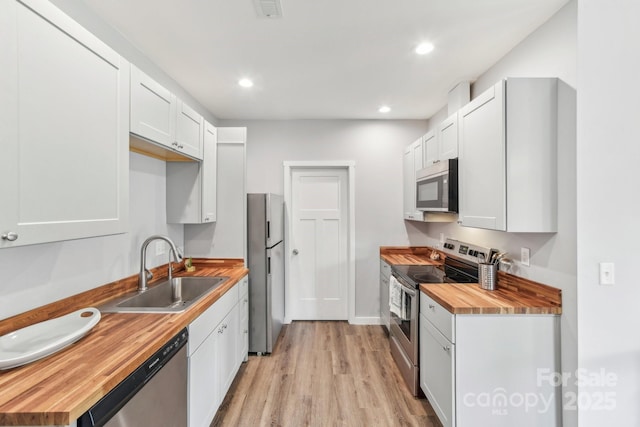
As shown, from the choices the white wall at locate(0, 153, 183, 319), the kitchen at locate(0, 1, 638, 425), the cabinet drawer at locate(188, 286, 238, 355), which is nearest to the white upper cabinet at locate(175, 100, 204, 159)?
the white wall at locate(0, 153, 183, 319)

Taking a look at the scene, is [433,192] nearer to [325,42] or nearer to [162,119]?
[325,42]

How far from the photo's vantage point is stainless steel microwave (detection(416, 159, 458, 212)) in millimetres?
2293

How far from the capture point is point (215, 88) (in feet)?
9.00

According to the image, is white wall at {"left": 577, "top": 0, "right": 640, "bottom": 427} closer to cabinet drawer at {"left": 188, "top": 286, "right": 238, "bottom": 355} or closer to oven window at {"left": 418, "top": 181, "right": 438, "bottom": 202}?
oven window at {"left": 418, "top": 181, "right": 438, "bottom": 202}

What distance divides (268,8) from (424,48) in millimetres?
1133

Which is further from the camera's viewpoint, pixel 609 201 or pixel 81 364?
pixel 609 201

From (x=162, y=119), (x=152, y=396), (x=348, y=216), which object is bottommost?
(x=152, y=396)

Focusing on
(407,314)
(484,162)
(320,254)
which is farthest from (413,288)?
(320,254)

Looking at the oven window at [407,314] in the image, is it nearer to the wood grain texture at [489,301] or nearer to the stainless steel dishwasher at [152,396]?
the wood grain texture at [489,301]

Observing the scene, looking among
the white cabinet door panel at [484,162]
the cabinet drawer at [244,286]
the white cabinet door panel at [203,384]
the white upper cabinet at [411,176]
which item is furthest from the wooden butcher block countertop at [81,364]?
the white upper cabinet at [411,176]

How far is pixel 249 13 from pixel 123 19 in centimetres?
79

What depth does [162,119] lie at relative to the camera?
6.05ft

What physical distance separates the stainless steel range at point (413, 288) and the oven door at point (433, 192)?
1.62 ft

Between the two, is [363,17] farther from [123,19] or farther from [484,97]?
[123,19]
